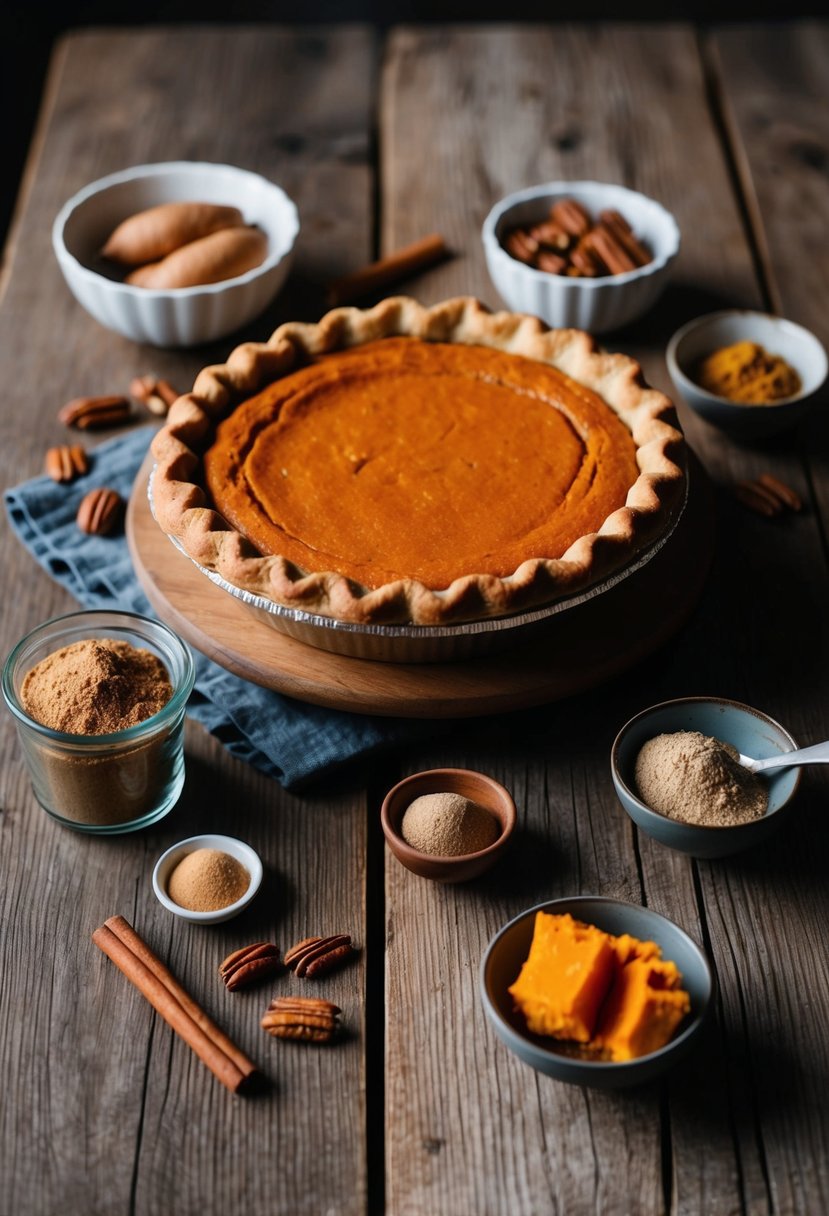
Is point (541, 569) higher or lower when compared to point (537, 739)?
higher

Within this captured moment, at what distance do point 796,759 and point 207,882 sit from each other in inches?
36.3

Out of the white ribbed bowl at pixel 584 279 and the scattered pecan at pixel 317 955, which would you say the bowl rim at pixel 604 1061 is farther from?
the white ribbed bowl at pixel 584 279

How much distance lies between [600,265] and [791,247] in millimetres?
721

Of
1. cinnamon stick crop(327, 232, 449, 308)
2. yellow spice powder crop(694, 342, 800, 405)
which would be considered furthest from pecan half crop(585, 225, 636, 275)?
cinnamon stick crop(327, 232, 449, 308)

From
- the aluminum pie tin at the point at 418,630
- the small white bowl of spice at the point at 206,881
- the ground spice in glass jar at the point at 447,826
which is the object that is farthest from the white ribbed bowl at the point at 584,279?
the small white bowl of spice at the point at 206,881

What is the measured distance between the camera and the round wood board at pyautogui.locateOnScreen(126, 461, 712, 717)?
2.12 meters

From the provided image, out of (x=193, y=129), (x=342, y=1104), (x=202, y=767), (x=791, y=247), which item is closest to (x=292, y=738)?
(x=202, y=767)

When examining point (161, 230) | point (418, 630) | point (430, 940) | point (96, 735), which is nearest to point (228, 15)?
point (161, 230)

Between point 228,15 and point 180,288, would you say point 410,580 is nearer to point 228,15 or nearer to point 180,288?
point 180,288

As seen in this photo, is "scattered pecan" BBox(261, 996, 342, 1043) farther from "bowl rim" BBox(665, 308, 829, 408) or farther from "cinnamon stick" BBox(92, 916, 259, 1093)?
"bowl rim" BBox(665, 308, 829, 408)

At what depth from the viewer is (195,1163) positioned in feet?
5.32

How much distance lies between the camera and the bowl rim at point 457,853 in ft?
6.09

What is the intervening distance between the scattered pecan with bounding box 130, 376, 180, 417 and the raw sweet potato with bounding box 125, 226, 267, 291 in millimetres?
218

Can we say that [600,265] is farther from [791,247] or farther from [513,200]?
[791,247]
